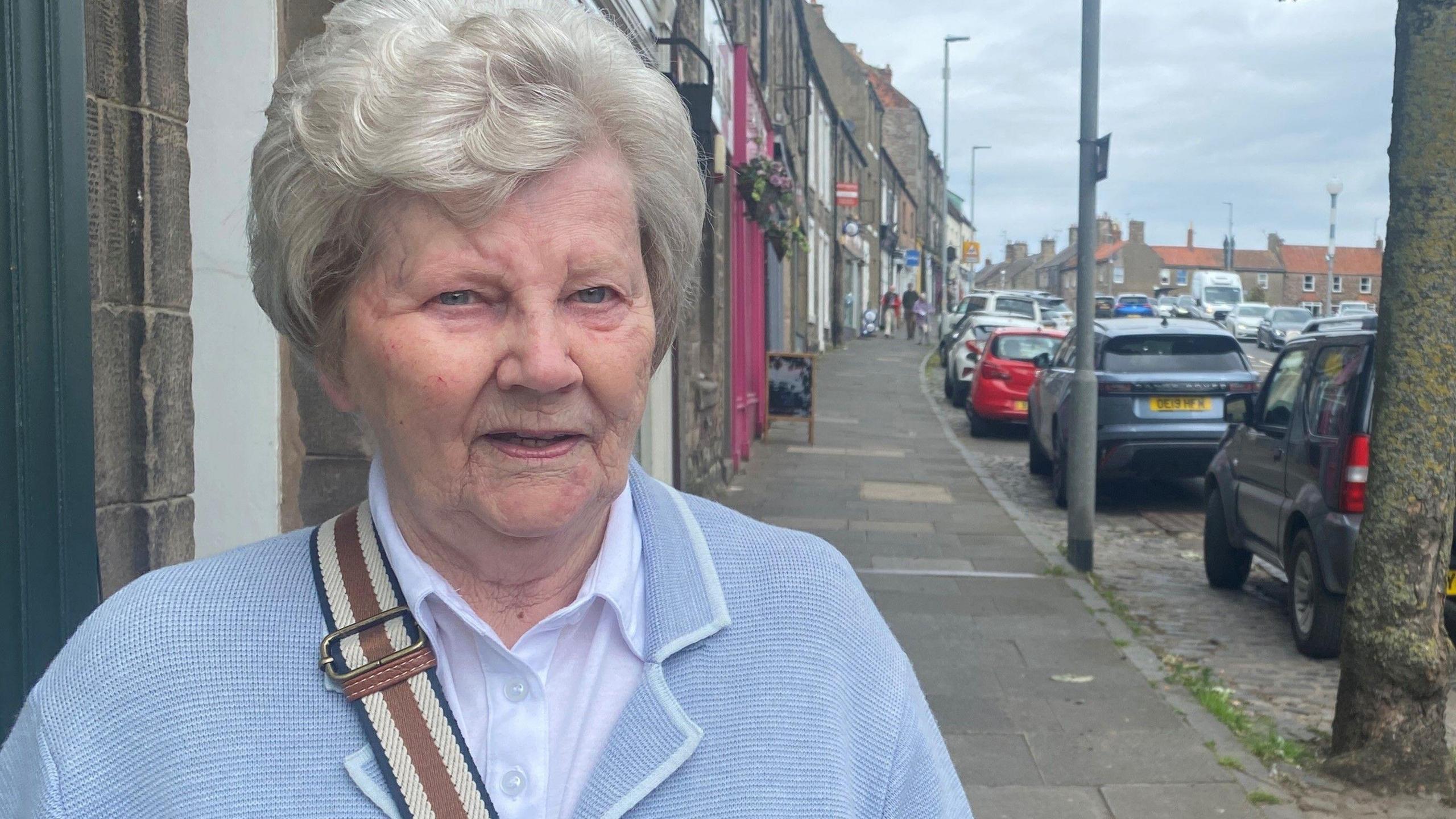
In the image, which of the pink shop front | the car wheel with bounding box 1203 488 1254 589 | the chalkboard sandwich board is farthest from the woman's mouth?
the chalkboard sandwich board

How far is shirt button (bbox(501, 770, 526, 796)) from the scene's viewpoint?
1.40m

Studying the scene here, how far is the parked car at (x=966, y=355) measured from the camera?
22484 millimetres

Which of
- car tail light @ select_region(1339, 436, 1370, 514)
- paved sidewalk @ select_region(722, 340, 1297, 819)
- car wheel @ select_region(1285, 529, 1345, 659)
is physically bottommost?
paved sidewalk @ select_region(722, 340, 1297, 819)

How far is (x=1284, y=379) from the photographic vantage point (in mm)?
7766

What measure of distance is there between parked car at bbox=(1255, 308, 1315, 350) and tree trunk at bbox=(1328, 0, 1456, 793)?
3850 centimetres

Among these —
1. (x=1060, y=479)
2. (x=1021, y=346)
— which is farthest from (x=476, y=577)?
(x=1021, y=346)

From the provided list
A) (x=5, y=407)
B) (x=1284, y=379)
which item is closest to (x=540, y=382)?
(x=5, y=407)

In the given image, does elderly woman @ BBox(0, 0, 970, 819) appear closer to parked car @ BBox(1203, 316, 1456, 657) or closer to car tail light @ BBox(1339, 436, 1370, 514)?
parked car @ BBox(1203, 316, 1456, 657)

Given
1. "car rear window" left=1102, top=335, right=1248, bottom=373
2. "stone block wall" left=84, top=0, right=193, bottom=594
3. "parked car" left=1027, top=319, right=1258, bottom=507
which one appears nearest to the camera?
"stone block wall" left=84, top=0, right=193, bottom=594

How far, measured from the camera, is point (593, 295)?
152cm

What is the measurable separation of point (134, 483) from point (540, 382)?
2106mm

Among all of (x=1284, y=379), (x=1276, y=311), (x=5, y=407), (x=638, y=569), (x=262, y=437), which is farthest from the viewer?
(x=1276, y=311)

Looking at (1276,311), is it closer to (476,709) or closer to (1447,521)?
(1447,521)

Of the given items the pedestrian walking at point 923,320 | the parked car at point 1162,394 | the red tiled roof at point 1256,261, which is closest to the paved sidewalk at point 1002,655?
the parked car at point 1162,394
